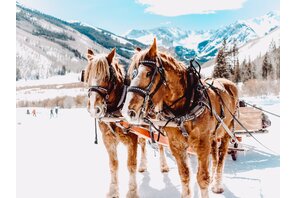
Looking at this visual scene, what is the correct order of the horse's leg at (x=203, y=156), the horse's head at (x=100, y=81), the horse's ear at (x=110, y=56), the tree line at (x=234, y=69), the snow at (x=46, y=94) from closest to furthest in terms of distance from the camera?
1. the horse's leg at (x=203, y=156)
2. the horse's head at (x=100, y=81)
3. the horse's ear at (x=110, y=56)
4. the tree line at (x=234, y=69)
5. the snow at (x=46, y=94)

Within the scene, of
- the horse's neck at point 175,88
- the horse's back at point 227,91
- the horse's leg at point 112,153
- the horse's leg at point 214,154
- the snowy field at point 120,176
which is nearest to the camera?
the horse's neck at point 175,88

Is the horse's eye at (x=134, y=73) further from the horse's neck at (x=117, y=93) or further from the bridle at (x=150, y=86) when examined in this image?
the horse's neck at (x=117, y=93)

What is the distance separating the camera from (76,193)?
6145mm

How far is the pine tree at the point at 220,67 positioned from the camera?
96.7 ft

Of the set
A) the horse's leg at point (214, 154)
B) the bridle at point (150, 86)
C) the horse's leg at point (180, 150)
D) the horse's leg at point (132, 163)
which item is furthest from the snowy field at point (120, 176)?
the bridle at point (150, 86)

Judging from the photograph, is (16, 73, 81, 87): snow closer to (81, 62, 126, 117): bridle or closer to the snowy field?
the snowy field

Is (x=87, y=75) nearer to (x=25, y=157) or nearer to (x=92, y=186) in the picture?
(x=92, y=186)

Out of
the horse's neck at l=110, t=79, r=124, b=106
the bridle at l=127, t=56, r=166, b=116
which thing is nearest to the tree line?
the horse's neck at l=110, t=79, r=124, b=106

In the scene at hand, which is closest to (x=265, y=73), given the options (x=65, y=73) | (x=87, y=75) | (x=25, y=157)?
(x=25, y=157)

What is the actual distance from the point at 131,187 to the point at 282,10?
152 inches

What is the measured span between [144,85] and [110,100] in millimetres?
1863

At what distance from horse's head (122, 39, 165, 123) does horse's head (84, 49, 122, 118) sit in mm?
1100

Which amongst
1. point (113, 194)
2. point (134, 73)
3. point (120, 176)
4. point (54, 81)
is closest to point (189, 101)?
point (134, 73)

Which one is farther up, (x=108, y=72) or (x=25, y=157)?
(x=108, y=72)
